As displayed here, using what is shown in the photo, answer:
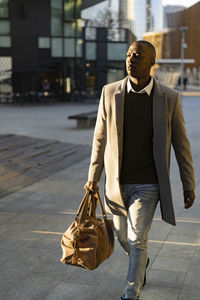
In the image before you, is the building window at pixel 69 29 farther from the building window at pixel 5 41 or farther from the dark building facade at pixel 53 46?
the building window at pixel 5 41

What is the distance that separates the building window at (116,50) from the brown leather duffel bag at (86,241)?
32504 mm

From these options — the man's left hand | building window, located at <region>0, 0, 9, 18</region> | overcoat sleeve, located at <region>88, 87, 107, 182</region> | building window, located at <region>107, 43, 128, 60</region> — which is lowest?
the man's left hand

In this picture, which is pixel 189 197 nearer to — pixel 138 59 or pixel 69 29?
pixel 138 59

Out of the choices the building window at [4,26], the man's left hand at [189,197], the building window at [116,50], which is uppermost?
the building window at [4,26]

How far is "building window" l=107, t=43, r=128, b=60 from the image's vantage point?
35156 millimetres

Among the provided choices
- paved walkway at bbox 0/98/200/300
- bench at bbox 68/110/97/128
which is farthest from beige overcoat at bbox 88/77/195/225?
bench at bbox 68/110/97/128

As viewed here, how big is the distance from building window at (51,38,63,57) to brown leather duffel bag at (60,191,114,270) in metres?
32.2

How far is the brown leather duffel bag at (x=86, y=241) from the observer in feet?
11.2

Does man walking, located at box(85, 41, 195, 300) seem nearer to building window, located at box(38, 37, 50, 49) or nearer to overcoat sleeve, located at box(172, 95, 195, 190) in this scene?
overcoat sleeve, located at box(172, 95, 195, 190)

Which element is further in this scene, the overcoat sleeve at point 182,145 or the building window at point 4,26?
the building window at point 4,26

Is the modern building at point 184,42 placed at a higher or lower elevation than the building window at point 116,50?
higher

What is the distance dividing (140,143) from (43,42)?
32.6 m

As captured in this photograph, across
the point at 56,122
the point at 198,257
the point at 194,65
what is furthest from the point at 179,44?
the point at 198,257

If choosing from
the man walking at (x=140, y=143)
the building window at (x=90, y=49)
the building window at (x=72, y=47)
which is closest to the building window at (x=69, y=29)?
the building window at (x=72, y=47)
